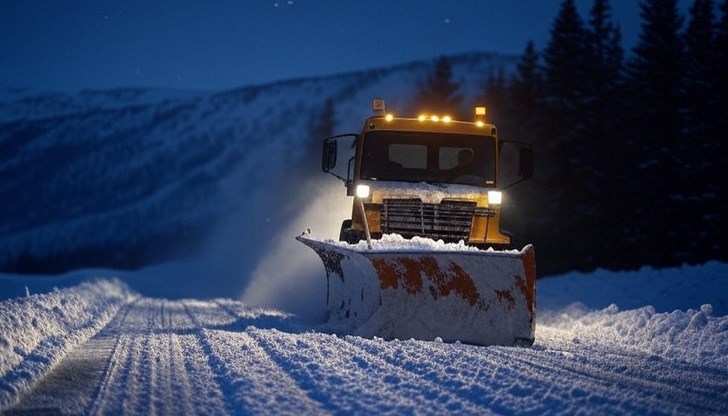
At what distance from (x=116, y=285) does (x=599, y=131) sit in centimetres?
1777

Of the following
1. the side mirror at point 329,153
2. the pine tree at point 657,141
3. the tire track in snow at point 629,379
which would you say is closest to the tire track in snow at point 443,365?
the tire track in snow at point 629,379

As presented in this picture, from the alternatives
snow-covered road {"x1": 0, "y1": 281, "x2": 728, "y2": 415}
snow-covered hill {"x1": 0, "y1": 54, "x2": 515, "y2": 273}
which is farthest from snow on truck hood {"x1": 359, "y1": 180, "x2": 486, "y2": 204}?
snow-covered hill {"x1": 0, "y1": 54, "x2": 515, "y2": 273}

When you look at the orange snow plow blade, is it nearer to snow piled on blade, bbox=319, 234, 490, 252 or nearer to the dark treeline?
snow piled on blade, bbox=319, 234, 490, 252

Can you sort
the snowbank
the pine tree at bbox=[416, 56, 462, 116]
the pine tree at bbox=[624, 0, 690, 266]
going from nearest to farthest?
the snowbank
the pine tree at bbox=[624, 0, 690, 266]
the pine tree at bbox=[416, 56, 462, 116]

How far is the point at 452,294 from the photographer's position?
822 cm

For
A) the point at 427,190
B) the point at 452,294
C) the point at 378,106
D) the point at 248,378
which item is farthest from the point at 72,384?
the point at 378,106

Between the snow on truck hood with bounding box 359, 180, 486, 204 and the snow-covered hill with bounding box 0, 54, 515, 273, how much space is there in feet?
131

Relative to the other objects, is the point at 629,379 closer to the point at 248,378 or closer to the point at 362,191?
the point at 248,378

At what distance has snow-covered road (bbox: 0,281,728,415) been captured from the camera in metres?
4.89

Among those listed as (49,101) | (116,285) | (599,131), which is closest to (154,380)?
(116,285)

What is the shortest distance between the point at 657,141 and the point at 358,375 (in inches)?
967

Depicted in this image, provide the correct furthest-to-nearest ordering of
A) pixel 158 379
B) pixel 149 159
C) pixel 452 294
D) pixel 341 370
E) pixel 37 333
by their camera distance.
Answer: pixel 149 159 → pixel 452 294 → pixel 37 333 → pixel 341 370 → pixel 158 379

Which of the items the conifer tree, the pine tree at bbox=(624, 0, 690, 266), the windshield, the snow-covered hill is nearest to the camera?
the windshield

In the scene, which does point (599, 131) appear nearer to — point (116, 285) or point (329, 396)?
point (116, 285)
